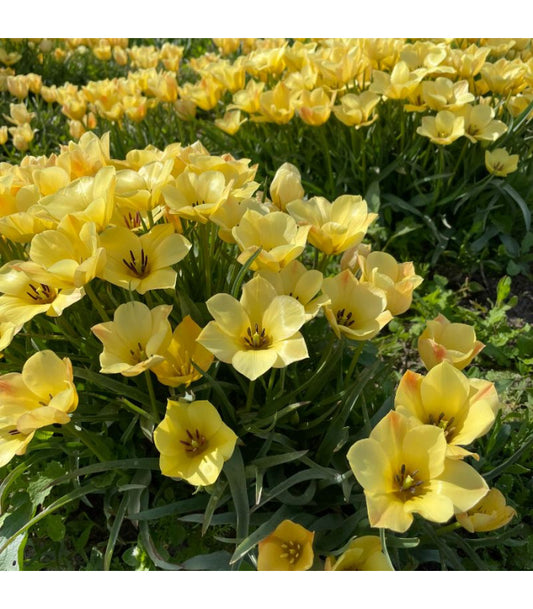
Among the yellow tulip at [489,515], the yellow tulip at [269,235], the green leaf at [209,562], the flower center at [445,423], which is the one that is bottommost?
the green leaf at [209,562]

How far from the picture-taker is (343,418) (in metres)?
1.29

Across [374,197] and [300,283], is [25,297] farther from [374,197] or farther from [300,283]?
[374,197]

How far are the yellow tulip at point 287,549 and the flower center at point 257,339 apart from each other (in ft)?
1.19

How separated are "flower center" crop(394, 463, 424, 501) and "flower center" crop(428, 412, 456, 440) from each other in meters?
0.10

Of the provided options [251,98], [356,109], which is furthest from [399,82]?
[251,98]

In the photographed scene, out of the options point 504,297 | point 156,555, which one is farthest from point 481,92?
point 156,555

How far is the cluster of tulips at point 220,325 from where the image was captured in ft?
3.32

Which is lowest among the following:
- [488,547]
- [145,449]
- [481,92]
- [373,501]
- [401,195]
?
[488,547]

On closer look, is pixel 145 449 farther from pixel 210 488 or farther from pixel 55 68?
pixel 55 68

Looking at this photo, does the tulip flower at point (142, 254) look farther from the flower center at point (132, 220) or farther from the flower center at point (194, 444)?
the flower center at point (194, 444)

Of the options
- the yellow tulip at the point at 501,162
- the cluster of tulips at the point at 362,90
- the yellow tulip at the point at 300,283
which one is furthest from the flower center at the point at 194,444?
the yellow tulip at the point at 501,162

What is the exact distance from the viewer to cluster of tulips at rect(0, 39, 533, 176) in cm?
217

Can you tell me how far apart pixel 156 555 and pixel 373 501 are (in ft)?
1.80

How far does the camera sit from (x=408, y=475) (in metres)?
1.02
